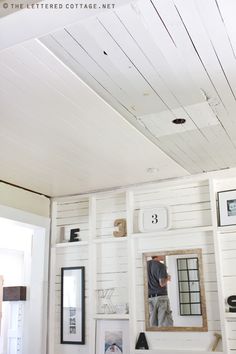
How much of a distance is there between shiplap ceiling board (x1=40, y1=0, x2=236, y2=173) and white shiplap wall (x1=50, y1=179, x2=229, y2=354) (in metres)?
1.16

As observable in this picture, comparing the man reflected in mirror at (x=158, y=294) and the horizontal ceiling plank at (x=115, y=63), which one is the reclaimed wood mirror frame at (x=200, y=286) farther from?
the horizontal ceiling plank at (x=115, y=63)

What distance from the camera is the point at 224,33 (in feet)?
5.84

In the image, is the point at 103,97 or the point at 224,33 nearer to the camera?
the point at 224,33

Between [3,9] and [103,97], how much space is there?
95cm

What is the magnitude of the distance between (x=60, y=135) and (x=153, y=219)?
4.88 feet

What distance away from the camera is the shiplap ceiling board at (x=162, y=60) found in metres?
1.67

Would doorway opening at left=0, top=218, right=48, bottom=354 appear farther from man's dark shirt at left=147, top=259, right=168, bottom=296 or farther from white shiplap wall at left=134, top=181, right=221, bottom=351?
man's dark shirt at left=147, top=259, right=168, bottom=296

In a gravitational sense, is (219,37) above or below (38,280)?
above

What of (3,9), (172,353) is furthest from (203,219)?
(3,9)

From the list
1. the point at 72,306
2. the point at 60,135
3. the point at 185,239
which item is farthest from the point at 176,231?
the point at 60,135

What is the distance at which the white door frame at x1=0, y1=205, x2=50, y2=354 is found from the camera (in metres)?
4.04

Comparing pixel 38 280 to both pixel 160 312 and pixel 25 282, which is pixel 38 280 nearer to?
pixel 160 312

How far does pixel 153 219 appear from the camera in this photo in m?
3.89

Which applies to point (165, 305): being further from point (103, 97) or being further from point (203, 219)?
point (103, 97)
